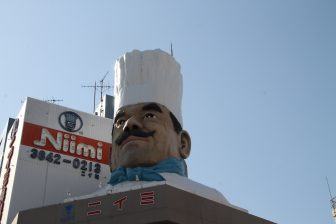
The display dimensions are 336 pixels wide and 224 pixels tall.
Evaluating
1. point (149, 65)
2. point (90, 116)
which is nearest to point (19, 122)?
point (90, 116)

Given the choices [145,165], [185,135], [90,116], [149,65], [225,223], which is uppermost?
[90,116]

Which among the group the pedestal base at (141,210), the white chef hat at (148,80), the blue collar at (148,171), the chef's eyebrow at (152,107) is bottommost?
the pedestal base at (141,210)

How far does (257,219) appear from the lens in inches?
635

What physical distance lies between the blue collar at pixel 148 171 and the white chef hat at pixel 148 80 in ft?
6.86

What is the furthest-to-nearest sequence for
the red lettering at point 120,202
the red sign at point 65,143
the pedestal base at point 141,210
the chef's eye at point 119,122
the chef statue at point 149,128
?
1. the red sign at point 65,143
2. the chef's eye at point 119,122
3. the chef statue at point 149,128
4. the red lettering at point 120,202
5. the pedestal base at point 141,210

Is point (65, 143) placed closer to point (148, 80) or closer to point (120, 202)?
point (148, 80)

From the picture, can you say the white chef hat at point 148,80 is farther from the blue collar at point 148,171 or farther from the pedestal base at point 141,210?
the pedestal base at point 141,210

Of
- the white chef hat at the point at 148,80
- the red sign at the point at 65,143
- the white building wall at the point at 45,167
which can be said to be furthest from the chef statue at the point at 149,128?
the red sign at the point at 65,143

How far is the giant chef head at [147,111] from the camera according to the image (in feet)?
56.7

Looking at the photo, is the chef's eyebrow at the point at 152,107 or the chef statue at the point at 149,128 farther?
the chef's eyebrow at the point at 152,107

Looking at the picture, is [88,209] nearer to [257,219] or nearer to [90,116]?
[257,219]

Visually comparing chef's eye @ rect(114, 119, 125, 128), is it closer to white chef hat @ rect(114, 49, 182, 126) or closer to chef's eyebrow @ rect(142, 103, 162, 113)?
white chef hat @ rect(114, 49, 182, 126)

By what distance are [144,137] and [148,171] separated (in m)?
1.30

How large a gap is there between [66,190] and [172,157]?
1257cm
